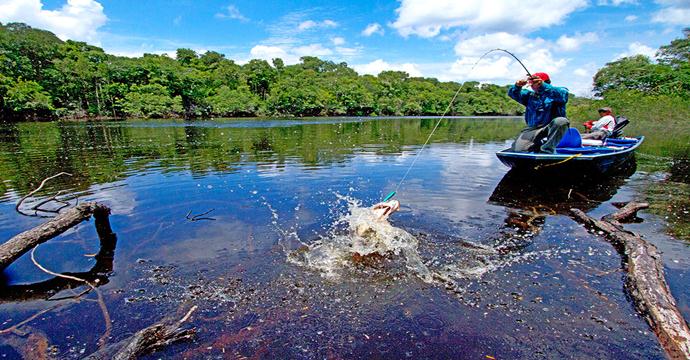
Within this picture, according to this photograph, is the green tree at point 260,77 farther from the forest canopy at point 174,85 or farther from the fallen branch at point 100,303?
the fallen branch at point 100,303

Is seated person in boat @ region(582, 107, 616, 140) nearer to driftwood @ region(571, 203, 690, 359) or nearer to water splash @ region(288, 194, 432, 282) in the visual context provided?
driftwood @ region(571, 203, 690, 359)

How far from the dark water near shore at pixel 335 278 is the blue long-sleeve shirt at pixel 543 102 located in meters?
2.29

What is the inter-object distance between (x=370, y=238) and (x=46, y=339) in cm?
449

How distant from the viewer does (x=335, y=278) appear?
500 centimetres

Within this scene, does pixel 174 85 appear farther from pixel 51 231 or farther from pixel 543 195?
pixel 543 195

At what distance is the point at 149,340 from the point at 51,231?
3.01m

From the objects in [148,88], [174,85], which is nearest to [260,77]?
[174,85]

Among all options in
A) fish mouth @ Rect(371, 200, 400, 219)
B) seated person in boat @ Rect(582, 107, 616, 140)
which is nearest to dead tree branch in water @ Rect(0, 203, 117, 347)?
fish mouth @ Rect(371, 200, 400, 219)

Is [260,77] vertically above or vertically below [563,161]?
above

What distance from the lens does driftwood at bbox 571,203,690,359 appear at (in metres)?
3.45

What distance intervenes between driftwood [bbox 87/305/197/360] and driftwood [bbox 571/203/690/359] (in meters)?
5.04

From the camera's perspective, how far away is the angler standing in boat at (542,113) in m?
9.68

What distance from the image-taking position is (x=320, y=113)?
84.4 metres

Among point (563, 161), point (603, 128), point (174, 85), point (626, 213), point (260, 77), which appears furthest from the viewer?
point (260, 77)
